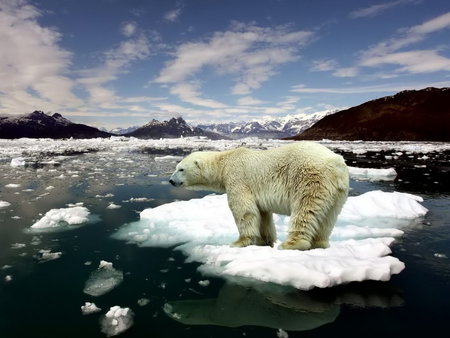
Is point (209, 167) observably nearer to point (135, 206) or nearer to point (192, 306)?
point (192, 306)

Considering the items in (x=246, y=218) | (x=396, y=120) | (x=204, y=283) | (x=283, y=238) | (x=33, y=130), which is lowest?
(x=283, y=238)

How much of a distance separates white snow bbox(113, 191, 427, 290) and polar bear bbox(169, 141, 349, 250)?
0.27 m

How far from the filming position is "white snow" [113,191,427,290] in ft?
12.7

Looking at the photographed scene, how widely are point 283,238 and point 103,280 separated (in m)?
3.16

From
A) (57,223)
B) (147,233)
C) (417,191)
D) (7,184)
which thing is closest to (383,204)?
(417,191)

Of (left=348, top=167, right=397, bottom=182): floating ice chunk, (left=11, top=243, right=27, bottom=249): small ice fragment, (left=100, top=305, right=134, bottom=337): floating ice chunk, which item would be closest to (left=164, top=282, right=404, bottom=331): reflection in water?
(left=100, top=305, right=134, bottom=337): floating ice chunk

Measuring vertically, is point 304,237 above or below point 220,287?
above

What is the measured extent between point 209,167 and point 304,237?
1.85 m

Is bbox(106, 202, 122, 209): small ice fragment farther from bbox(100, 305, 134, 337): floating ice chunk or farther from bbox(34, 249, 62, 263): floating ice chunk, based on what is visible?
bbox(100, 305, 134, 337): floating ice chunk

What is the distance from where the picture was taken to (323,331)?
299 cm

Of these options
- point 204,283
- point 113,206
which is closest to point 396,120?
point 113,206

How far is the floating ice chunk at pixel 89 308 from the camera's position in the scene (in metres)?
3.40

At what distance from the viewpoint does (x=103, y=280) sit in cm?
420

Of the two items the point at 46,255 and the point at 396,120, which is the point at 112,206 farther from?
the point at 396,120
